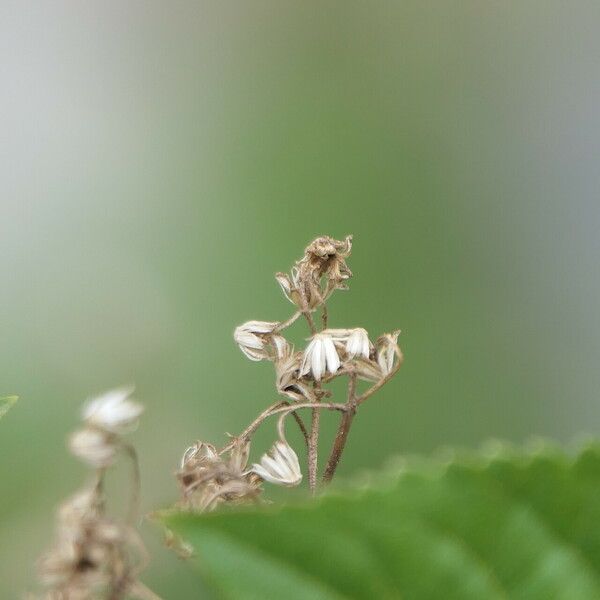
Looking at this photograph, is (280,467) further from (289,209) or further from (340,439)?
(289,209)

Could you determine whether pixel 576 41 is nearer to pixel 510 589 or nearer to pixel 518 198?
pixel 518 198

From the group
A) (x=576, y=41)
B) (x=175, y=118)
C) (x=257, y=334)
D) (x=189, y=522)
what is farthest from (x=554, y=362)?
(x=189, y=522)

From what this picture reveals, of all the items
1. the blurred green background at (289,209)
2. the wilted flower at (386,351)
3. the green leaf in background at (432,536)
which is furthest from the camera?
the blurred green background at (289,209)

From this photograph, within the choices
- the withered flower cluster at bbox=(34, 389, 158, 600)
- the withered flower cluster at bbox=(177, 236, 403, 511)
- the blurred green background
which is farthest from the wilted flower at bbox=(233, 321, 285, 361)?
the blurred green background

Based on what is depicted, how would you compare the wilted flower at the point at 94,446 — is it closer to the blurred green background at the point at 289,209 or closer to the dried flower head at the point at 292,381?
the dried flower head at the point at 292,381

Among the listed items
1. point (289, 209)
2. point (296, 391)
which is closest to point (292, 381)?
point (296, 391)

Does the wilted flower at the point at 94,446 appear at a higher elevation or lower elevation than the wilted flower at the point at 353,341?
lower

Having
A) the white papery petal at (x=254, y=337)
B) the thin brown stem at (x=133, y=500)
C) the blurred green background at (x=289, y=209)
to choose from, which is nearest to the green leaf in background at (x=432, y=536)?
the thin brown stem at (x=133, y=500)

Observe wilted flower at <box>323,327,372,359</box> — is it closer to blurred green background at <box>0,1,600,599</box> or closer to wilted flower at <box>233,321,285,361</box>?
wilted flower at <box>233,321,285,361</box>
